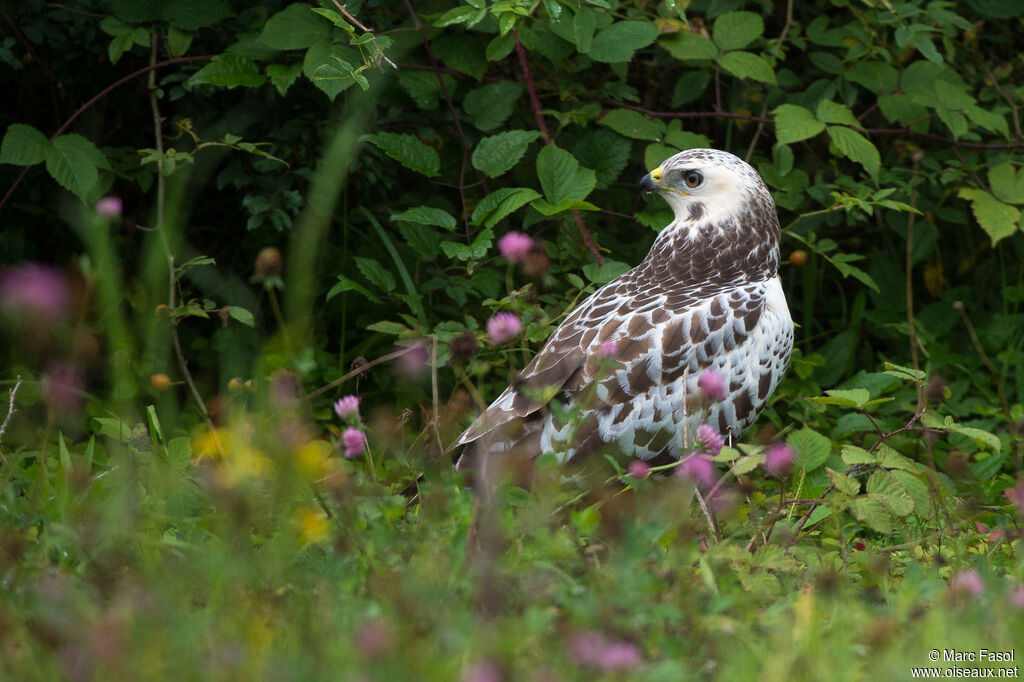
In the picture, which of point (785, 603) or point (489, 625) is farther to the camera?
point (785, 603)

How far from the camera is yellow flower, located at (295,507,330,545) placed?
8.16 ft

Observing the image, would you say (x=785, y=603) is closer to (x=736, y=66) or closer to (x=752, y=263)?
(x=752, y=263)

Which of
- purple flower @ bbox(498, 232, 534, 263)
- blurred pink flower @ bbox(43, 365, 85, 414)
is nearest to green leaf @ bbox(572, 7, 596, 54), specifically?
purple flower @ bbox(498, 232, 534, 263)

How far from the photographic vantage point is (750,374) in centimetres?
329

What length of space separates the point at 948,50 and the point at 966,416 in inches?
53.9

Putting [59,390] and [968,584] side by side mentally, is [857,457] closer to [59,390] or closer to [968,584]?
[968,584]

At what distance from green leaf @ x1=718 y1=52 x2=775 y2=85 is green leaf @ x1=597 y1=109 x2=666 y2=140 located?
0.30 m

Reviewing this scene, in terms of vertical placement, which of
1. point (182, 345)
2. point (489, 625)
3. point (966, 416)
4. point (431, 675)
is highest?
point (431, 675)

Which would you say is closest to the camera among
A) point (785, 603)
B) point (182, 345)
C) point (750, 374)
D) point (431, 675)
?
point (431, 675)

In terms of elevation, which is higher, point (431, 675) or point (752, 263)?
point (431, 675)

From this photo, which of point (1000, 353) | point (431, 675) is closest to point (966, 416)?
point (1000, 353)

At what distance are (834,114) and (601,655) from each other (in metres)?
2.58

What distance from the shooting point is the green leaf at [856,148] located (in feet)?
12.4

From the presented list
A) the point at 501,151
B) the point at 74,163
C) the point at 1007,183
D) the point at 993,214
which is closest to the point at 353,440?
the point at 501,151
